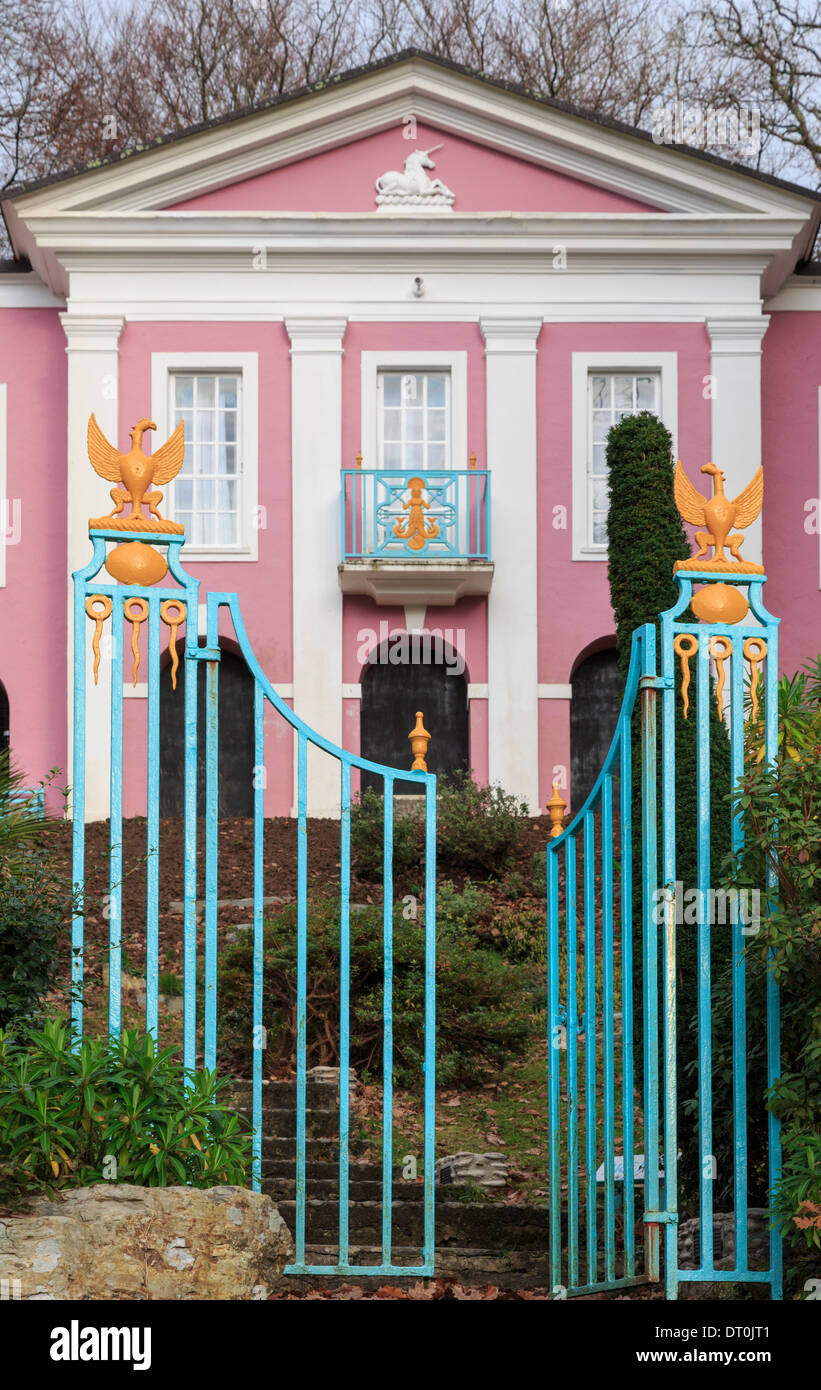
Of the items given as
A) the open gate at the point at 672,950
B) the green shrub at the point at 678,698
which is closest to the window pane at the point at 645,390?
the green shrub at the point at 678,698

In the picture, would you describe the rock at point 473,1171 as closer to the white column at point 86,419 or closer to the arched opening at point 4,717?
the white column at point 86,419

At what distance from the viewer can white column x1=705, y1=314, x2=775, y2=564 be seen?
21.6 metres

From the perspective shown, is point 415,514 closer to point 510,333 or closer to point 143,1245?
point 510,333

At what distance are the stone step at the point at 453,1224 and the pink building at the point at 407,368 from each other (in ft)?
40.5

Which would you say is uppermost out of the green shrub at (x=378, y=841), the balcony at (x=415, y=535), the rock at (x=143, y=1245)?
the balcony at (x=415, y=535)

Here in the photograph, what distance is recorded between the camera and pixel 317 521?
2134cm

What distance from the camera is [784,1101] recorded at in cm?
588

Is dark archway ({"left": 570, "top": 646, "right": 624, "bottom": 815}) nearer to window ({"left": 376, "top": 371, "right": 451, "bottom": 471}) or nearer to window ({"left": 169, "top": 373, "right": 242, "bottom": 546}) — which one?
window ({"left": 376, "top": 371, "right": 451, "bottom": 471})

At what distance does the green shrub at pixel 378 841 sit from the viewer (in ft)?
52.9

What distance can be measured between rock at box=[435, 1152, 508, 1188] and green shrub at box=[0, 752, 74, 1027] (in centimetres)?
374

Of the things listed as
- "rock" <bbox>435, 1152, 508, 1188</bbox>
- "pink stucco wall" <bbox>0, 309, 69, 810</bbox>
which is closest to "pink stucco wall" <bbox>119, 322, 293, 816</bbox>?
"pink stucco wall" <bbox>0, 309, 69, 810</bbox>

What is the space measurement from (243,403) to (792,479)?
259 inches
